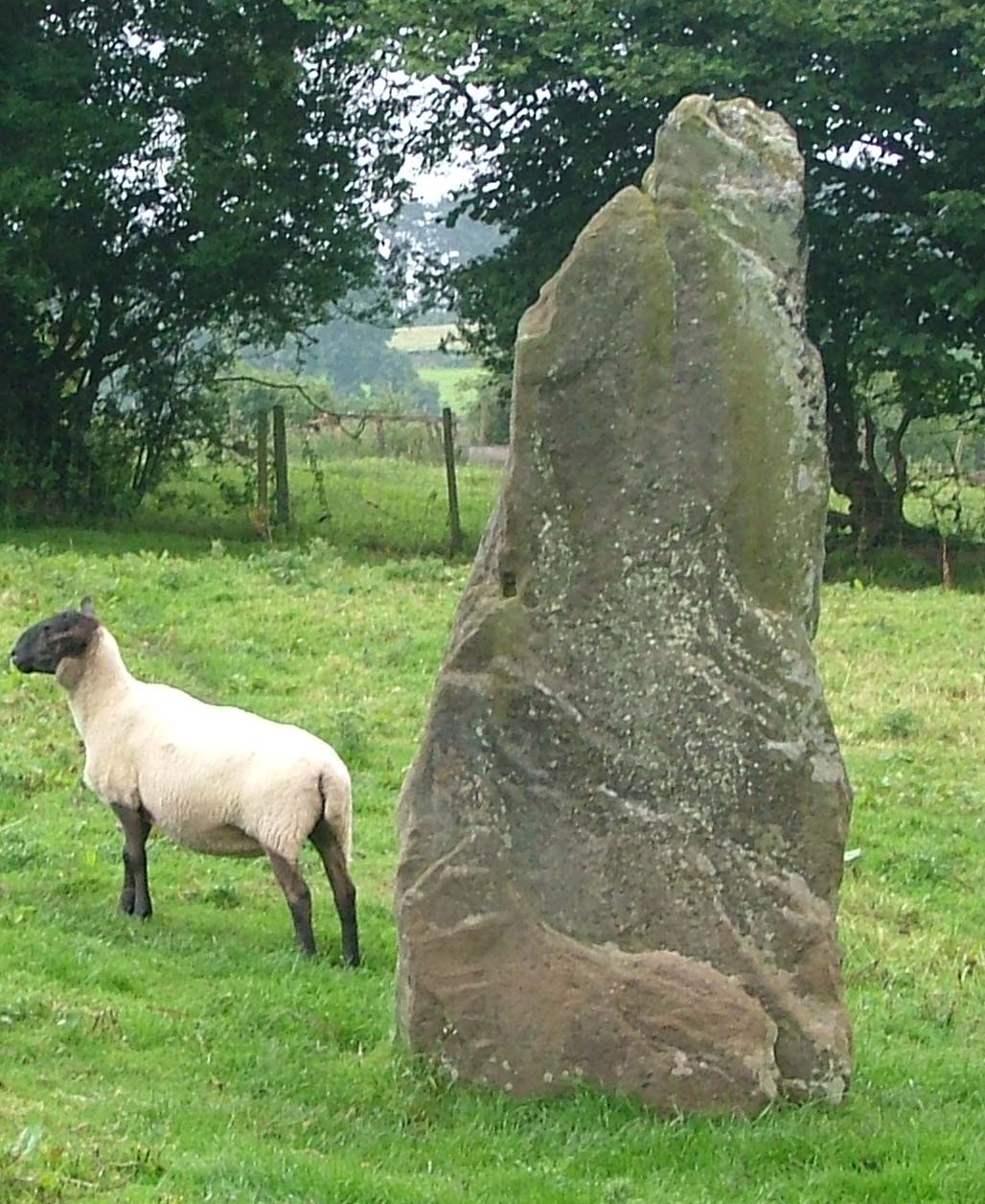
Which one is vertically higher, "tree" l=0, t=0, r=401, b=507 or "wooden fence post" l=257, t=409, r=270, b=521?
"tree" l=0, t=0, r=401, b=507

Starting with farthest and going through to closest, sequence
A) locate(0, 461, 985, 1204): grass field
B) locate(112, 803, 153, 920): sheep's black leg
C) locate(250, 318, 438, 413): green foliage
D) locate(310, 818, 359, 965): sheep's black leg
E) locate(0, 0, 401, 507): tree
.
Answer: locate(250, 318, 438, 413): green foliage < locate(0, 0, 401, 507): tree < locate(112, 803, 153, 920): sheep's black leg < locate(310, 818, 359, 965): sheep's black leg < locate(0, 461, 985, 1204): grass field

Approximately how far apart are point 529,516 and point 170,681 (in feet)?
28.4

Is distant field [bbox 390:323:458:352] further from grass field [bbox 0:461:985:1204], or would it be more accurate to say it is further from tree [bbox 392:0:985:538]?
grass field [bbox 0:461:985:1204]

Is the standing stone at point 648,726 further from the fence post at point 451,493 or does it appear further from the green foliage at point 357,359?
the green foliage at point 357,359

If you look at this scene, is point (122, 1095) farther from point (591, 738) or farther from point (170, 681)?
point (170, 681)

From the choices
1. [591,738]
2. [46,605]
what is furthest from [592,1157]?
[46,605]

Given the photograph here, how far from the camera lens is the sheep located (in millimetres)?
9938

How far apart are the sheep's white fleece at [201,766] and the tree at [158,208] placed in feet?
53.0

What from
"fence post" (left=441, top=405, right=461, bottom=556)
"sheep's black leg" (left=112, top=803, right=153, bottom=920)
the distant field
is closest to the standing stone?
"sheep's black leg" (left=112, top=803, right=153, bottom=920)

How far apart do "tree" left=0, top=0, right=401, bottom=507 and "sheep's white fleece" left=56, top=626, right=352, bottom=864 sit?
1616 centimetres

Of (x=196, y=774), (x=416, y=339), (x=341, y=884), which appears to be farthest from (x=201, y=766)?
(x=416, y=339)

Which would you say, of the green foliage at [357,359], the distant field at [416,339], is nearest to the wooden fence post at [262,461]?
the green foliage at [357,359]

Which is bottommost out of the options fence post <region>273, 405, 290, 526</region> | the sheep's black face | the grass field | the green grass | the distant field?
the grass field

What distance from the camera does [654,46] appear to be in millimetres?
24828
